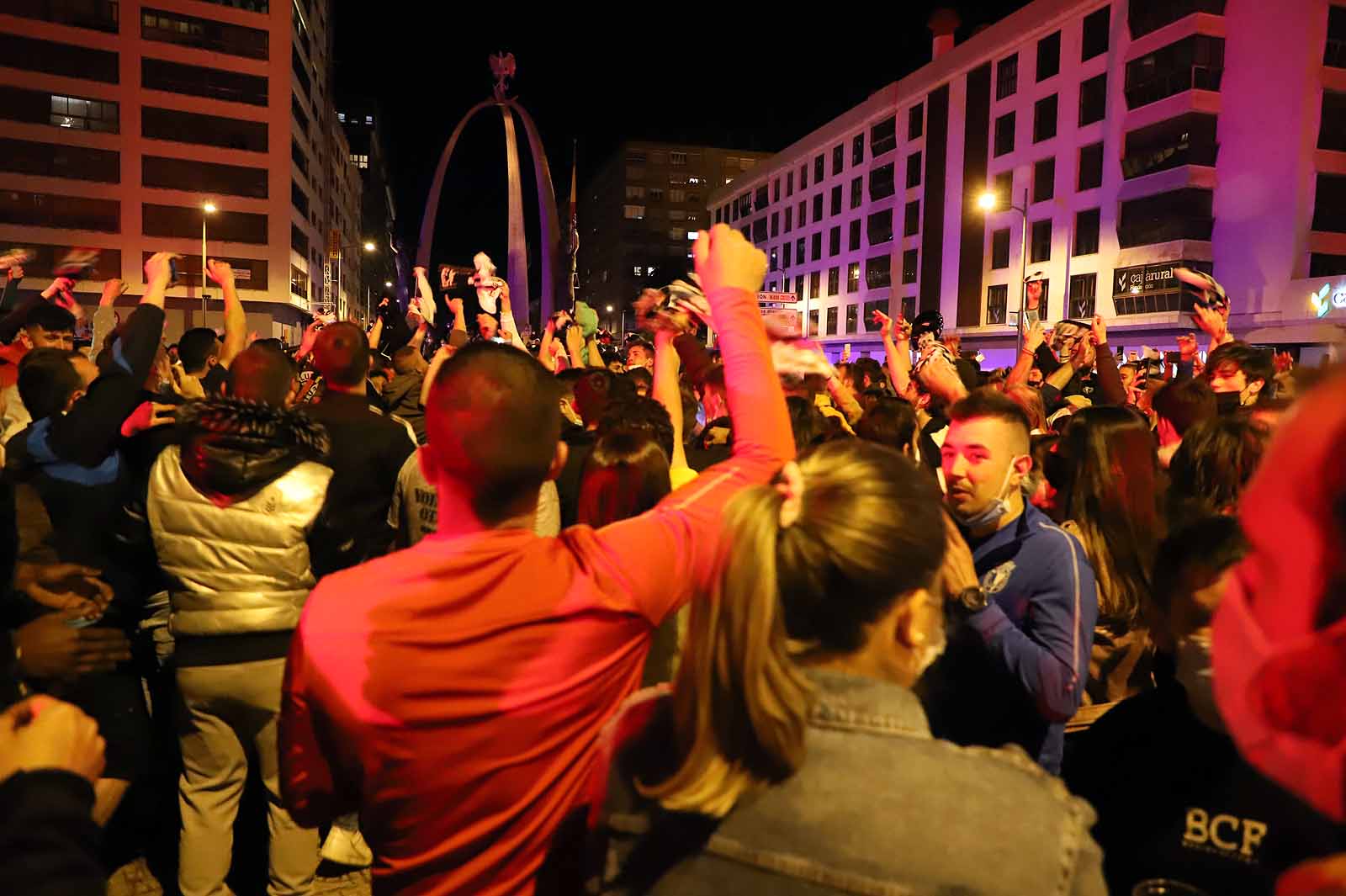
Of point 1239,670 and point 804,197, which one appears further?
point 804,197

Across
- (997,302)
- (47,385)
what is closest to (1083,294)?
(997,302)

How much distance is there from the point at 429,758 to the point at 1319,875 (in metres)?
1.41

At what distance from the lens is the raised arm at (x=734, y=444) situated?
1933 millimetres

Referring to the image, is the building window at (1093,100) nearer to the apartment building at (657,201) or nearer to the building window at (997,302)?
the building window at (997,302)

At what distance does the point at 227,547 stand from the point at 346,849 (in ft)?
5.83

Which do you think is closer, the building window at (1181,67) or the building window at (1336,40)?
the building window at (1336,40)

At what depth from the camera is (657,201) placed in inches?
4286

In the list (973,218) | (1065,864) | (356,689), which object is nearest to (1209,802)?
(1065,864)

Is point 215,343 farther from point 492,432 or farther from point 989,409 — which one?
point 989,409

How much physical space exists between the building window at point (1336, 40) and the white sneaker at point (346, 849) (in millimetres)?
37857

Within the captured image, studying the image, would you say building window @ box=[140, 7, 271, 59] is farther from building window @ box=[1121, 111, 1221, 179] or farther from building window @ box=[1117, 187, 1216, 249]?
building window @ box=[1117, 187, 1216, 249]

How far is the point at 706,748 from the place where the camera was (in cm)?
123

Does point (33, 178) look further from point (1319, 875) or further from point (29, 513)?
point (1319, 875)

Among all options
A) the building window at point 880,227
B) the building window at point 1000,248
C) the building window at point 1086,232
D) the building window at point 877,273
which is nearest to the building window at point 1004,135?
the building window at point 1000,248
